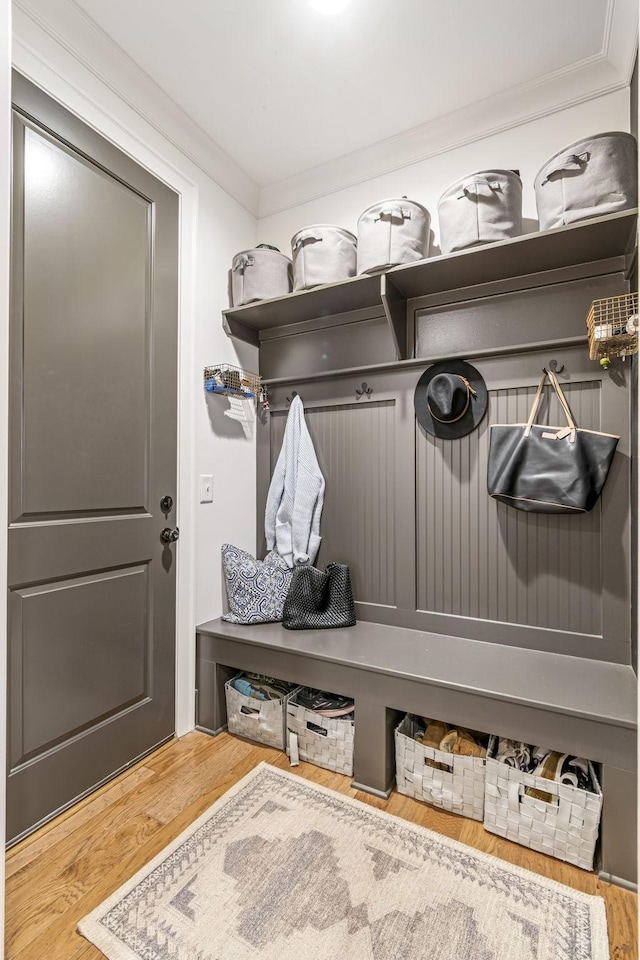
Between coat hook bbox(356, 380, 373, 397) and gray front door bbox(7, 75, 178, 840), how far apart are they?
824 mm

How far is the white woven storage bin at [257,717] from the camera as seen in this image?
193 cm

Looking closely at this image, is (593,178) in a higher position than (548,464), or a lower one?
higher

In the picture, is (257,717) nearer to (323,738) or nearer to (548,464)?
(323,738)

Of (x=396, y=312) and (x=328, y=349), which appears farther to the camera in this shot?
(x=328, y=349)

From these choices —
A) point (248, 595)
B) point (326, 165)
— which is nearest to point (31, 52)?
point (326, 165)

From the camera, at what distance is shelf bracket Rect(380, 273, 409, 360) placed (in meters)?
1.91

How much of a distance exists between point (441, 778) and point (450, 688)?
326 mm

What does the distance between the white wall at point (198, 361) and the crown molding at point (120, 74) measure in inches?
1.1

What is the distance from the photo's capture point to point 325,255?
6.61 feet

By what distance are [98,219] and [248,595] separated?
5.22 feet

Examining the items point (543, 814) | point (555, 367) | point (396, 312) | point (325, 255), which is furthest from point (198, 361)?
point (543, 814)

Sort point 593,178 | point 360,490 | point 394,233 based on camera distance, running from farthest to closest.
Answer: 1. point 360,490
2. point 394,233
3. point 593,178

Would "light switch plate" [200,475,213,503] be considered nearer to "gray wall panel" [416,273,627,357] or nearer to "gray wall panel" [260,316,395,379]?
"gray wall panel" [260,316,395,379]

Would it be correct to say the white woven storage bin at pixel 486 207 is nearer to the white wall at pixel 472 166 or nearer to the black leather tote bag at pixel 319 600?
the white wall at pixel 472 166
